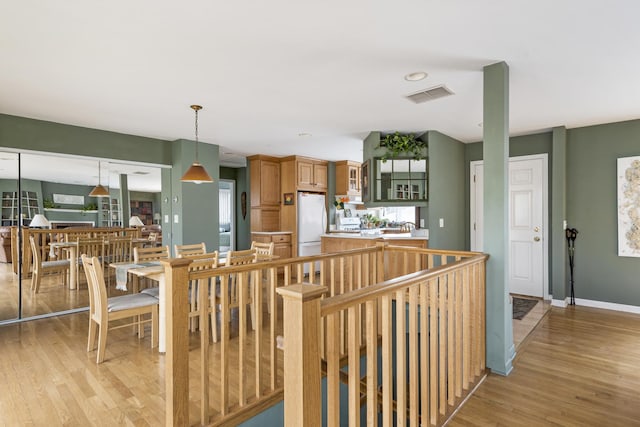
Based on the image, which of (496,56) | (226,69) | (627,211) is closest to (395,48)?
(496,56)

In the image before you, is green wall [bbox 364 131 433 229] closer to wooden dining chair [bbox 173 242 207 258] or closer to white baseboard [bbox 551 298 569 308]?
white baseboard [bbox 551 298 569 308]

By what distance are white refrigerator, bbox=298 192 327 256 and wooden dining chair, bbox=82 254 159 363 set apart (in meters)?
3.48

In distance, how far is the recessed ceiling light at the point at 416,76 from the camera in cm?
281

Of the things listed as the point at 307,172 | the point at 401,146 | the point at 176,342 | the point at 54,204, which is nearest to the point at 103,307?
the point at 176,342

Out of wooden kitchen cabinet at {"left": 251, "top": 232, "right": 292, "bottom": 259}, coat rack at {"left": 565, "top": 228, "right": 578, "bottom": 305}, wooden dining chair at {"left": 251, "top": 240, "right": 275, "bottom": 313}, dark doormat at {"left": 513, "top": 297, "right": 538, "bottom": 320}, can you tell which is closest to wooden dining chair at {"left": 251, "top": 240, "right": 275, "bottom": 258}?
wooden dining chair at {"left": 251, "top": 240, "right": 275, "bottom": 313}

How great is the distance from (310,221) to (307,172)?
3.14 feet

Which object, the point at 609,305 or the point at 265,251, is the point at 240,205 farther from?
the point at 609,305

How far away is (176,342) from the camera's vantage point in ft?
6.13

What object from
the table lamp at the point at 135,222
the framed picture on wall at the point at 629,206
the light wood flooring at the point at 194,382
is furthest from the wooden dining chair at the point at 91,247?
the framed picture on wall at the point at 629,206

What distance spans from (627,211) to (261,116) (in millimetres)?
4575

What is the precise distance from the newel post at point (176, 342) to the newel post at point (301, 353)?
0.93 metres

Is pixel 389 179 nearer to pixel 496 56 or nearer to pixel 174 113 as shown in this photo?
pixel 496 56

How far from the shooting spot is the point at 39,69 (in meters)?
2.64

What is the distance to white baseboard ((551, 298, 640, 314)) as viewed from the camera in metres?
4.21
